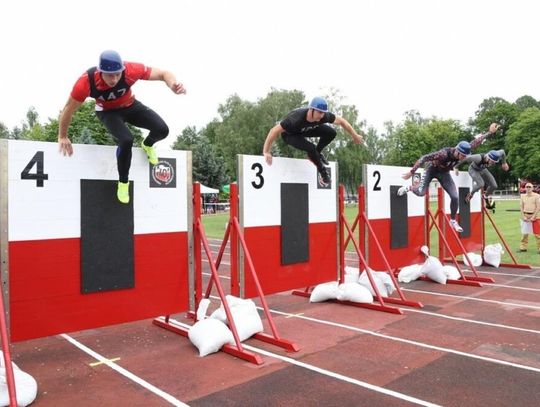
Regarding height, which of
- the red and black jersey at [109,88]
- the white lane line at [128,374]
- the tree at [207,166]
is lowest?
the white lane line at [128,374]

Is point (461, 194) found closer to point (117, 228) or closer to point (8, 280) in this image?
point (117, 228)

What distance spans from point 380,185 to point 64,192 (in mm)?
5641

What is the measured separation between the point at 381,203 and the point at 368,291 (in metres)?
1.75

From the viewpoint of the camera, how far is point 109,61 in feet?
14.9

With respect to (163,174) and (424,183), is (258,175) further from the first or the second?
(424,183)

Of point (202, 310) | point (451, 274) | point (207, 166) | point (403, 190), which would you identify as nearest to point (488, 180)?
point (451, 274)

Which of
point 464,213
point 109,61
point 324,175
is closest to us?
point 109,61

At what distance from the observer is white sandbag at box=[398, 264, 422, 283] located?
9.94 meters

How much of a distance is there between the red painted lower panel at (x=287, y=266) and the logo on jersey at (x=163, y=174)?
1255mm

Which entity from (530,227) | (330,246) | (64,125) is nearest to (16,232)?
(64,125)

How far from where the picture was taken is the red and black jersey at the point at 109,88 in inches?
186

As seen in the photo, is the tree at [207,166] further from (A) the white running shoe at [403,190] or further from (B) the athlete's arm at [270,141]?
(B) the athlete's arm at [270,141]

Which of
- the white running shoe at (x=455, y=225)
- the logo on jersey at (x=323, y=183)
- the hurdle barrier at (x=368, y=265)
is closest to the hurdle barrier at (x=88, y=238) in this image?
the logo on jersey at (x=323, y=183)

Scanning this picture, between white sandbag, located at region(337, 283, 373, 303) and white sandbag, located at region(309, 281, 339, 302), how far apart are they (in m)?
0.10
